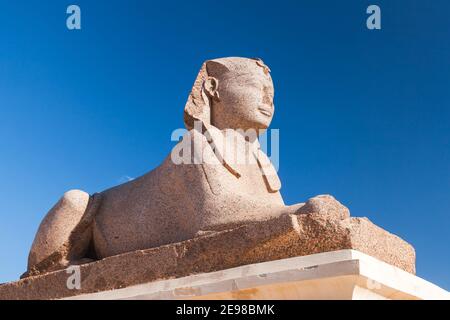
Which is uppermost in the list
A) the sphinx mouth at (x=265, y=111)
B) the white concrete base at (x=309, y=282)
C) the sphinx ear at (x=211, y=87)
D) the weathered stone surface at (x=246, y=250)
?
the sphinx ear at (x=211, y=87)

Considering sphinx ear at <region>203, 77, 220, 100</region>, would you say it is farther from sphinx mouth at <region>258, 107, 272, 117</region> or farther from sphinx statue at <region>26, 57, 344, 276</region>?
sphinx mouth at <region>258, 107, 272, 117</region>

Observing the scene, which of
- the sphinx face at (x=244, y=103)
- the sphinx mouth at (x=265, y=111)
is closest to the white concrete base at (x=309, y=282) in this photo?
the sphinx face at (x=244, y=103)

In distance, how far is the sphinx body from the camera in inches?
213

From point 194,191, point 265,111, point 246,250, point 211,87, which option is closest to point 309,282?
point 246,250

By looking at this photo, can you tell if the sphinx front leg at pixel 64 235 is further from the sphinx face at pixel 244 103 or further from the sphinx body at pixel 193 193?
the sphinx face at pixel 244 103

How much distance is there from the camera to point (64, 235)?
6133 millimetres

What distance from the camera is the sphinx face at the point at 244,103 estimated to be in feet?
20.4

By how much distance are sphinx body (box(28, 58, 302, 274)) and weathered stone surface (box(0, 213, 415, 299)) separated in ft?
0.93

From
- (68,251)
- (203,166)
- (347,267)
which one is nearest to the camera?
(347,267)
